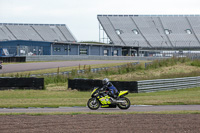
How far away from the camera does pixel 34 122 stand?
1048 cm

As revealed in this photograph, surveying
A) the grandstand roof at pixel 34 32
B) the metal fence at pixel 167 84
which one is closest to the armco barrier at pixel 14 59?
the metal fence at pixel 167 84

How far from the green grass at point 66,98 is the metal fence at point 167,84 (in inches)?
21.5

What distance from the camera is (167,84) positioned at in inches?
947

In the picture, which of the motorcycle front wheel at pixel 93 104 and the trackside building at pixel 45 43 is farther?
the trackside building at pixel 45 43

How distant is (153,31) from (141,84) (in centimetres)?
6247

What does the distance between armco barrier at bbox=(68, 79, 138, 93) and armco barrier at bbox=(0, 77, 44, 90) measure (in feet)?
7.35

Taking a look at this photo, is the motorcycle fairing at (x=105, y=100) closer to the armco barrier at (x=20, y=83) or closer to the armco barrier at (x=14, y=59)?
the armco barrier at (x=20, y=83)

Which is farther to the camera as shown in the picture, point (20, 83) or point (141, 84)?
point (20, 83)

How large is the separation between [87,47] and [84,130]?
57975 mm

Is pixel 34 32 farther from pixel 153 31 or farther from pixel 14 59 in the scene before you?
pixel 14 59

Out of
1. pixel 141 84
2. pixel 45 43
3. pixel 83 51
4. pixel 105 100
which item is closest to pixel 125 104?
pixel 105 100

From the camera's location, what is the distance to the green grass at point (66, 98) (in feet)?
54.7

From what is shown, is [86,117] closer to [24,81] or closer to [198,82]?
[24,81]

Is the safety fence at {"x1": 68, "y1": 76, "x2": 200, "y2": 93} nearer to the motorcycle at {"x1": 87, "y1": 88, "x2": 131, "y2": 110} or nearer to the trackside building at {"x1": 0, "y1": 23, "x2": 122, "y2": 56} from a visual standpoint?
the motorcycle at {"x1": 87, "y1": 88, "x2": 131, "y2": 110}
